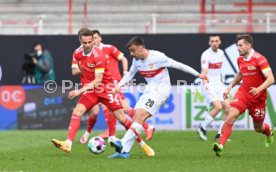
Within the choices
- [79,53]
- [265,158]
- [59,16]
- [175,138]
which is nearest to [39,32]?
[59,16]

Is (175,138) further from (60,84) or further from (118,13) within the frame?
(118,13)

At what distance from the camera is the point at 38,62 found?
24562 mm

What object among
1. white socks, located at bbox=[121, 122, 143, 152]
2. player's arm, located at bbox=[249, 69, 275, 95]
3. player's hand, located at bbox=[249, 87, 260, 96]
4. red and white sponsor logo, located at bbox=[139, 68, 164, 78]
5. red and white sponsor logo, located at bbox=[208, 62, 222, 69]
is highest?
red and white sponsor logo, located at bbox=[208, 62, 222, 69]

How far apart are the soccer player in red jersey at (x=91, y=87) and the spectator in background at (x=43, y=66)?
9.70 meters

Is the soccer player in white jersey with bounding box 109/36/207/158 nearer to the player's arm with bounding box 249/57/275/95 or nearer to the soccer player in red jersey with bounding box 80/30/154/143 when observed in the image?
the player's arm with bounding box 249/57/275/95

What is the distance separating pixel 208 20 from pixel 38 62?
5270mm

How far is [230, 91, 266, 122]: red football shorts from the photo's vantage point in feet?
46.0

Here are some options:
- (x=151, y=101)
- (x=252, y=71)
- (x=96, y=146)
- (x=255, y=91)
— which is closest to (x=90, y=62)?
(x=151, y=101)

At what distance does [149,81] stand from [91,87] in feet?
3.34

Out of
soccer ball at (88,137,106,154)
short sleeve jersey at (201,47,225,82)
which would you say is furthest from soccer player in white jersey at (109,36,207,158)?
short sleeve jersey at (201,47,225,82)

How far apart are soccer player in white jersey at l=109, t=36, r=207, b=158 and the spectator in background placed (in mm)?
10623

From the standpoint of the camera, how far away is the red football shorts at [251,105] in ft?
46.0

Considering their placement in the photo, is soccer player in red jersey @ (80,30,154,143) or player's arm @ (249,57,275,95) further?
soccer player in red jersey @ (80,30,154,143)

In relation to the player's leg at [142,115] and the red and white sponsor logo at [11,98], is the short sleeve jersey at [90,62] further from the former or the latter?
the red and white sponsor logo at [11,98]
